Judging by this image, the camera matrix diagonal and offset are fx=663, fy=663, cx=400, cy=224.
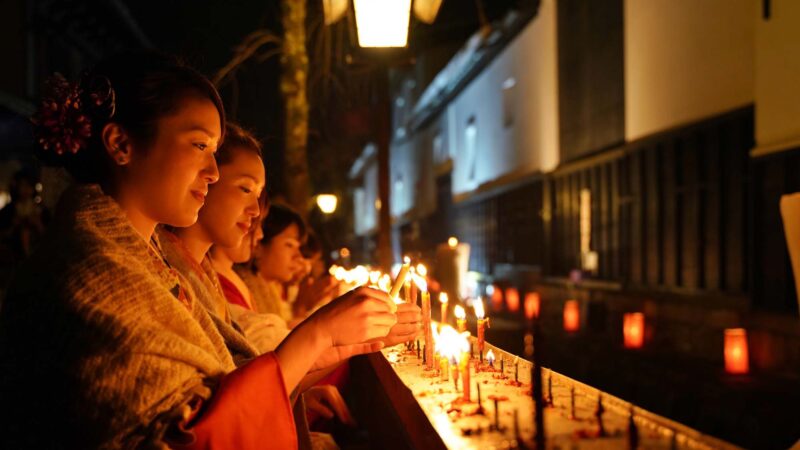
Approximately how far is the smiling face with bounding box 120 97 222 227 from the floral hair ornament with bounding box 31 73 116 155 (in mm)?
170

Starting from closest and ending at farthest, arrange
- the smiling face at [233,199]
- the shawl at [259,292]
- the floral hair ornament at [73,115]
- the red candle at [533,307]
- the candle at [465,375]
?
the red candle at [533,307], the floral hair ornament at [73,115], the candle at [465,375], the smiling face at [233,199], the shawl at [259,292]

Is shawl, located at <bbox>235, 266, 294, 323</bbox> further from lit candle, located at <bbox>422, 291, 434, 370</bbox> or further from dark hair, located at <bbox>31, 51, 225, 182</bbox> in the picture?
dark hair, located at <bbox>31, 51, 225, 182</bbox>

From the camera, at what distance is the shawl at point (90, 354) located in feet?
5.59

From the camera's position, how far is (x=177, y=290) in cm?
230

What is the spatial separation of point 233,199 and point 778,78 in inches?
278

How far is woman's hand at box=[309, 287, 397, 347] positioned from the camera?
7.19 ft

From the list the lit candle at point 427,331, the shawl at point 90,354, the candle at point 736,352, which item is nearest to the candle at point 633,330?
the candle at point 736,352

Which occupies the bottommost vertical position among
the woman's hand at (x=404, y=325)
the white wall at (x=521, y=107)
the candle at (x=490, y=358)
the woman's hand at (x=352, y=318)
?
the candle at (x=490, y=358)

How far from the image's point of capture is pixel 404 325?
2.85 m

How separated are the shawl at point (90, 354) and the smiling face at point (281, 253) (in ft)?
11.2

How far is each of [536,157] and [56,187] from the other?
50.5 ft

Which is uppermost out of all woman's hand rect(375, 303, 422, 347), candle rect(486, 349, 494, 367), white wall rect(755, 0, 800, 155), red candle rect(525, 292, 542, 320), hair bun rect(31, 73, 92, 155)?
white wall rect(755, 0, 800, 155)

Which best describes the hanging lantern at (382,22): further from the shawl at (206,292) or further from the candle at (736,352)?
the candle at (736,352)

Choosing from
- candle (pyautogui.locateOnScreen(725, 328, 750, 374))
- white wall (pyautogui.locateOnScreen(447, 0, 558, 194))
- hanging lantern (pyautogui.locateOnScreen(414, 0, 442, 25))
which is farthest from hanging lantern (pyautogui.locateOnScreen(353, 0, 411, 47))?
white wall (pyautogui.locateOnScreen(447, 0, 558, 194))
